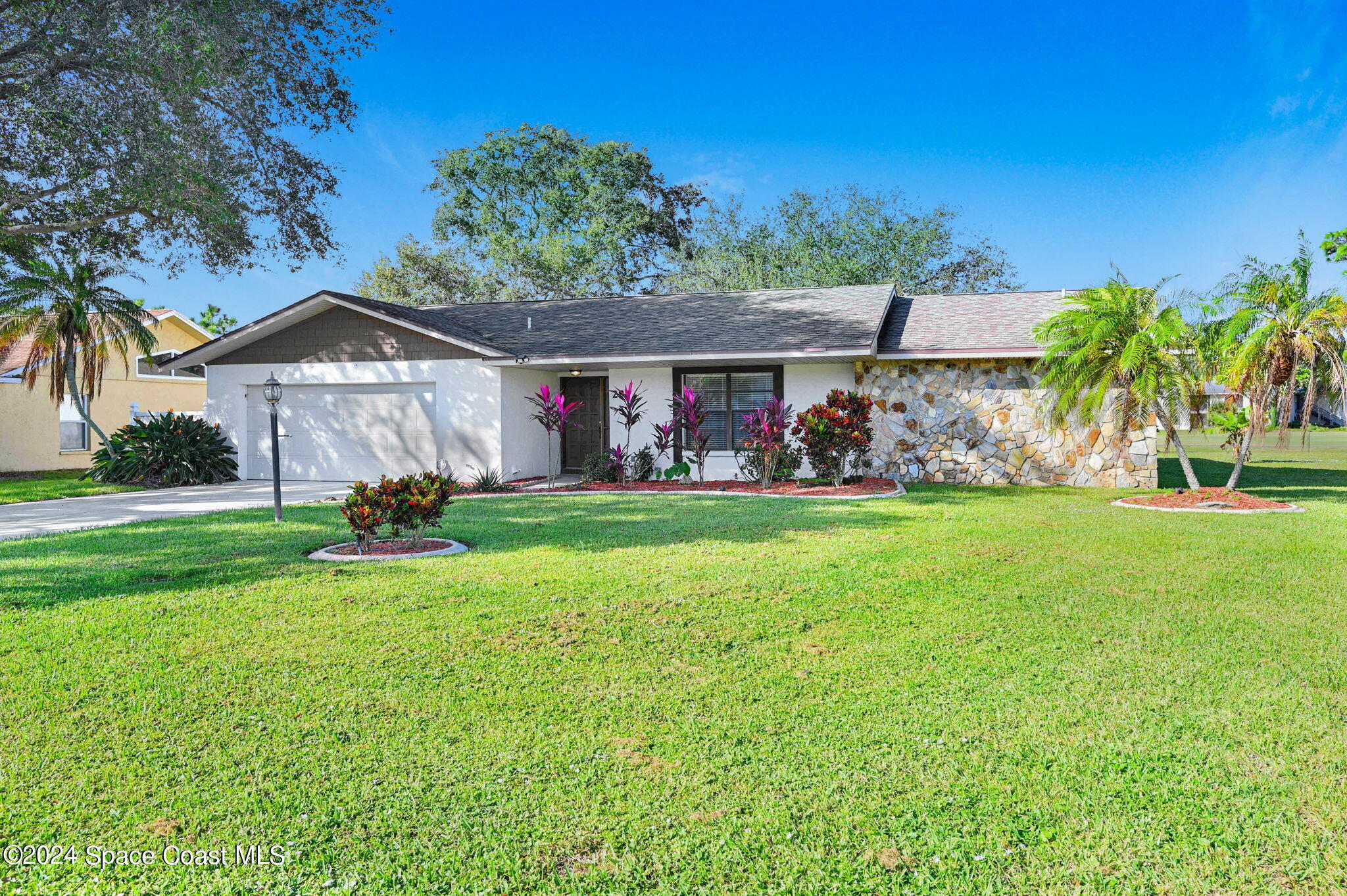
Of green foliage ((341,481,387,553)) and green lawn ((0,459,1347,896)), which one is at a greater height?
green foliage ((341,481,387,553))

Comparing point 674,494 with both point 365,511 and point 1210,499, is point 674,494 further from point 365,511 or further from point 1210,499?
point 1210,499

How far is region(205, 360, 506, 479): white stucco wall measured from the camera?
14914 millimetres

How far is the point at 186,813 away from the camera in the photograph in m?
2.93

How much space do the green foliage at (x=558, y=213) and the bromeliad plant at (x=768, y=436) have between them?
19279mm

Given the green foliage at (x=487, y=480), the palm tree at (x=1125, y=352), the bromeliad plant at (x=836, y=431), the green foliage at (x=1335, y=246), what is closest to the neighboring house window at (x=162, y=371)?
the green foliage at (x=487, y=480)

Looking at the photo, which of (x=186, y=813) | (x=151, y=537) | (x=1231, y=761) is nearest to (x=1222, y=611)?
(x=1231, y=761)

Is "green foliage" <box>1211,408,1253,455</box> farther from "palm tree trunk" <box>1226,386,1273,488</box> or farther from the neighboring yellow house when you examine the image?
the neighboring yellow house

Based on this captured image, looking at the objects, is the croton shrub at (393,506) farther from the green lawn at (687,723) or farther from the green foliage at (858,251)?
the green foliage at (858,251)

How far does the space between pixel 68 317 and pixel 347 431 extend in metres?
8.28

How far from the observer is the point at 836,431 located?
1285 centimetres

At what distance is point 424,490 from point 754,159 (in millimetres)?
27687

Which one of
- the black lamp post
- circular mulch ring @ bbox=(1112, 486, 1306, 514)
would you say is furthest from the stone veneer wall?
the black lamp post

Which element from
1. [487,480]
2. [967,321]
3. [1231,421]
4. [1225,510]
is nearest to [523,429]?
[487,480]

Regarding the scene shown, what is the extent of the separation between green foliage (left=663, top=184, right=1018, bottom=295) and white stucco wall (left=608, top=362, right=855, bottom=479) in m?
16.5
